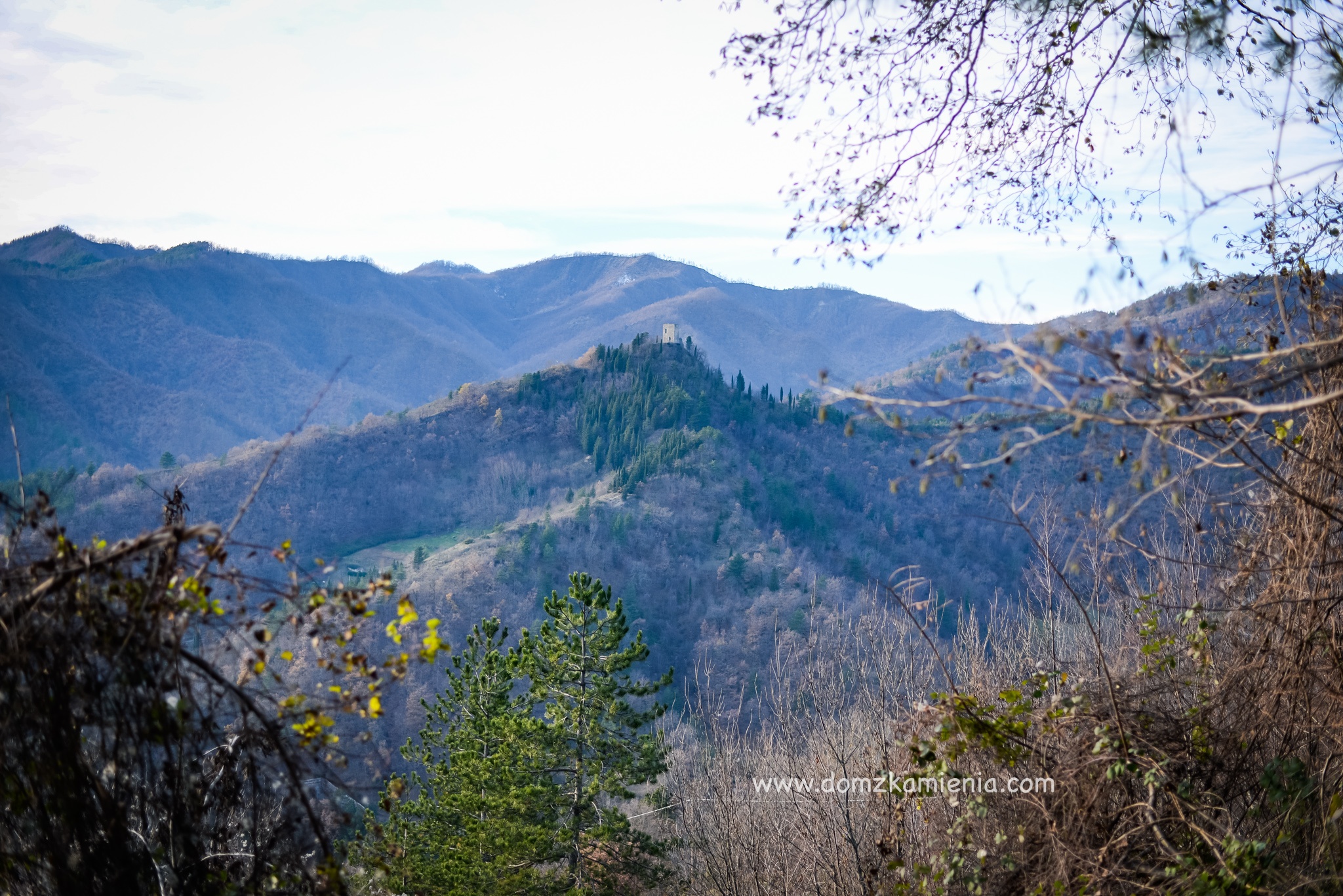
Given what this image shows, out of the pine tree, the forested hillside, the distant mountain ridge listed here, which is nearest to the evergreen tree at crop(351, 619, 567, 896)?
the pine tree

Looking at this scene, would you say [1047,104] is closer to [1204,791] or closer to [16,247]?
[1204,791]

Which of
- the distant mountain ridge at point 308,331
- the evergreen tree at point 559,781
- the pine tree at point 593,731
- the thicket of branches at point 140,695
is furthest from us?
the distant mountain ridge at point 308,331

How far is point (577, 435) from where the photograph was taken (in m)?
72.2

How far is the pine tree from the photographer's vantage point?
36.4 ft

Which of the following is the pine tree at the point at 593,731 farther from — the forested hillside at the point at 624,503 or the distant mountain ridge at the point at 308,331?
the distant mountain ridge at the point at 308,331

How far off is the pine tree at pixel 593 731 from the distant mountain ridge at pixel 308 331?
84.6 metres

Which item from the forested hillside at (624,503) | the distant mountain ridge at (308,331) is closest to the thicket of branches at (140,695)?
the forested hillside at (624,503)

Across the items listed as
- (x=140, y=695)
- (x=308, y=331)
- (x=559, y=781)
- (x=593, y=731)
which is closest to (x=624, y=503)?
(x=559, y=781)

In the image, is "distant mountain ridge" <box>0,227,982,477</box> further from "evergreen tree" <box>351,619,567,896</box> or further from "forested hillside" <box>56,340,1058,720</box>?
"evergreen tree" <box>351,619,567,896</box>

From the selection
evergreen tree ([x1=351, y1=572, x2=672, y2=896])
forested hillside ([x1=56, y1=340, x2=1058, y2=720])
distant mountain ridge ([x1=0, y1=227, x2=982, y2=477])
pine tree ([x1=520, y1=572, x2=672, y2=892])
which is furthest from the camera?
distant mountain ridge ([x1=0, y1=227, x2=982, y2=477])

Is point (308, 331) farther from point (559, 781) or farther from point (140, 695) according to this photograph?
point (140, 695)

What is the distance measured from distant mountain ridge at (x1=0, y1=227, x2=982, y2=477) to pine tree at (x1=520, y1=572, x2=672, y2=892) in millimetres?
84587

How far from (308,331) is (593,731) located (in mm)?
145484

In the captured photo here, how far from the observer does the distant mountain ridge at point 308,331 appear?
9988 cm
